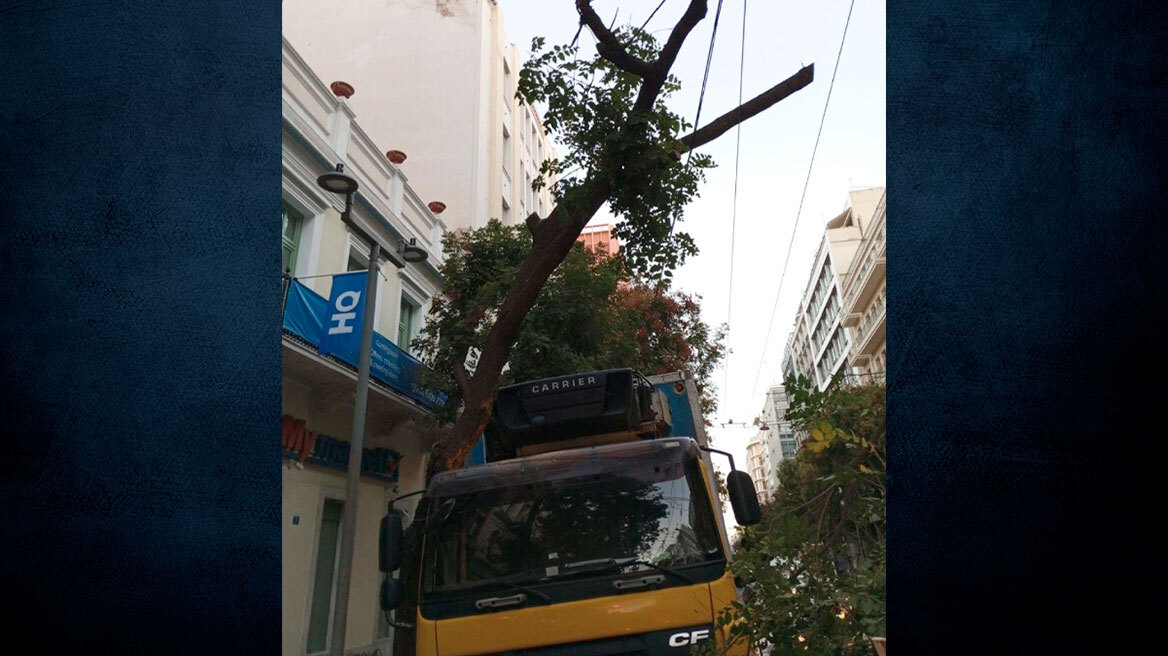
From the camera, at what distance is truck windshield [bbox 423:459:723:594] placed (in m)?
4.05

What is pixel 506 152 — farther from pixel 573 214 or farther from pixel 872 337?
pixel 872 337

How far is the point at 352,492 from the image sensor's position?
23.8 feet

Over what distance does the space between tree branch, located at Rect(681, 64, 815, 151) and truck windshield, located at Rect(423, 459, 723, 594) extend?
120 inches

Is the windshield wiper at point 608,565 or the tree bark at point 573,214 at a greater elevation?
the tree bark at point 573,214

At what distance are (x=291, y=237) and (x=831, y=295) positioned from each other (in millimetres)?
41555

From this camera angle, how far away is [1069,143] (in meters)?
1.35

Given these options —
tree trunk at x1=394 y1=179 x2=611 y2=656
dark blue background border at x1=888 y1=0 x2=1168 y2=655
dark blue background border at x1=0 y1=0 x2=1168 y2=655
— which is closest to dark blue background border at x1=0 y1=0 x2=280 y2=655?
dark blue background border at x1=0 y1=0 x2=1168 y2=655

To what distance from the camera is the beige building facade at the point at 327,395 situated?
9.27 m

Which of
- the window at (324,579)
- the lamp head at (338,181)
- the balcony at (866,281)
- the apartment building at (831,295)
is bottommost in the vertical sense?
the window at (324,579)

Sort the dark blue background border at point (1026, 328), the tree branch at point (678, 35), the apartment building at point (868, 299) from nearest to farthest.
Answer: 1. the dark blue background border at point (1026, 328)
2. the tree branch at point (678, 35)
3. the apartment building at point (868, 299)

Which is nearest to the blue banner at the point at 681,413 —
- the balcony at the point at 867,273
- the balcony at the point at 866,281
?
the balcony at the point at 867,273

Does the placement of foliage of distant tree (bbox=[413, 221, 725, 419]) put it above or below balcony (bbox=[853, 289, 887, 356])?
below

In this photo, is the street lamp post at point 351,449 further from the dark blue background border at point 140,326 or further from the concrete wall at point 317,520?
the dark blue background border at point 140,326

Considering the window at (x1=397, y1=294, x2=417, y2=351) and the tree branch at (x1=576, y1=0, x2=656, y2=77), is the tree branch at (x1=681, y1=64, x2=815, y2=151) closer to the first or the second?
the tree branch at (x1=576, y1=0, x2=656, y2=77)
